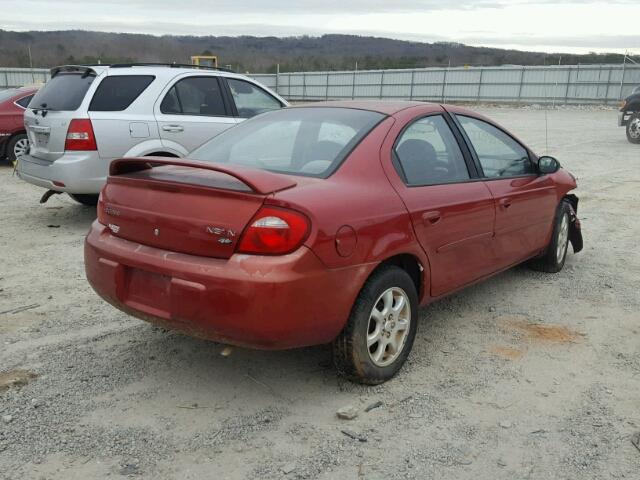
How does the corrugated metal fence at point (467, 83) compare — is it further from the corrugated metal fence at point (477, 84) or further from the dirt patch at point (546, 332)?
the dirt patch at point (546, 332)

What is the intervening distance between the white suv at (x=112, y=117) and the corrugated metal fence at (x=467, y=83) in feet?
85.3

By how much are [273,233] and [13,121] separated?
34.0 feet

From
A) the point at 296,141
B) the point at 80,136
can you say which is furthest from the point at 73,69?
the point at 296,141

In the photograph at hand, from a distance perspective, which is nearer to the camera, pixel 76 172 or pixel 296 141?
pixel 296 141

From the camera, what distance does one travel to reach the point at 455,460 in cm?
283

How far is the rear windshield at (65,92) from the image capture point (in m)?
6.90

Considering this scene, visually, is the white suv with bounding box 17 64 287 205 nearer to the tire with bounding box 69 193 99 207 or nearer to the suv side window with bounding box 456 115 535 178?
the tire with bounding box 69 193 99 207

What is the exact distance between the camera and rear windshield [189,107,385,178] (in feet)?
11.7

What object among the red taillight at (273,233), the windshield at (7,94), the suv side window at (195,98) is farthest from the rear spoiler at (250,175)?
the windshield at (7,94)

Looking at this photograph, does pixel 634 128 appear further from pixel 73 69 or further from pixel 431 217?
pixel 431 217

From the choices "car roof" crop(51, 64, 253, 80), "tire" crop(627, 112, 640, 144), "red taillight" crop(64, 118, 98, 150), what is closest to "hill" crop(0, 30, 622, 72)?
"tire" crop(627, 112, 640, 144)

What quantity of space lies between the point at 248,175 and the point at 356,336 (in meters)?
0.99

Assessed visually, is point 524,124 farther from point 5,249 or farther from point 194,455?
point 194,455

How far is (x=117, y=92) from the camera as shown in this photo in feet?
23.1
